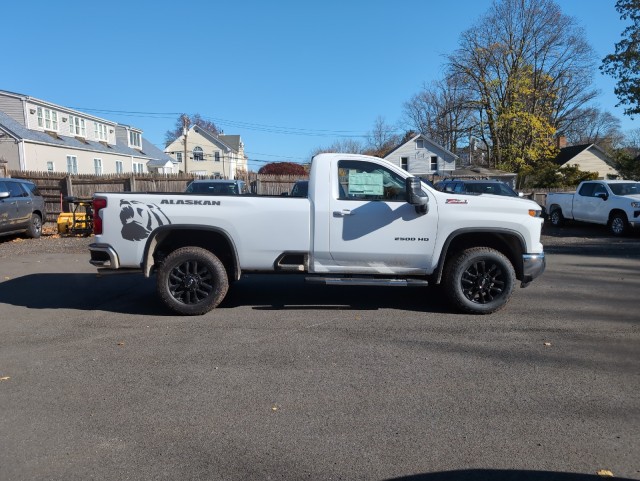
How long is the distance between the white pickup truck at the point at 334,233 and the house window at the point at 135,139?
4465 centimetres

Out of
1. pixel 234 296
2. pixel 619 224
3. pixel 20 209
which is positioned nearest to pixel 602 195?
pixel 619 224

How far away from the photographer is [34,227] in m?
14.7

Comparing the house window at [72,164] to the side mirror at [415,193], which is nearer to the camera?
the side mirror at [415,193]

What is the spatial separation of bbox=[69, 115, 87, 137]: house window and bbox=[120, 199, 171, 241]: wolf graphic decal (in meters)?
34.9

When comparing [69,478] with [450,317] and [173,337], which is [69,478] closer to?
[173,337]

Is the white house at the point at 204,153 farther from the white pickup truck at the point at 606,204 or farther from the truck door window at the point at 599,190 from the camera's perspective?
the truck door window at the point at 599,190

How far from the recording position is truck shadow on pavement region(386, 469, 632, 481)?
2.91 metres

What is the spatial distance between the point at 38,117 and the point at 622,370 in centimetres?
3689

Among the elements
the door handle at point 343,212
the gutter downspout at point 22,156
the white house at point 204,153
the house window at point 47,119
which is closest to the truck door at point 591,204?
the door handle at point 343,212

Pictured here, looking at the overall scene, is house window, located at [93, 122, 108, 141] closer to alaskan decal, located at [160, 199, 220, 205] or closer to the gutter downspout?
the gutter downspout

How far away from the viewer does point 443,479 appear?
2910 millimetres

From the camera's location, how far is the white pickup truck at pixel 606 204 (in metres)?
15.2

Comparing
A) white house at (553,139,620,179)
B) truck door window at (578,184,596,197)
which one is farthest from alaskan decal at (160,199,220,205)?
white house at (553,139,620,179)

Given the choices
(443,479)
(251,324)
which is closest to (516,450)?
(443,479)
